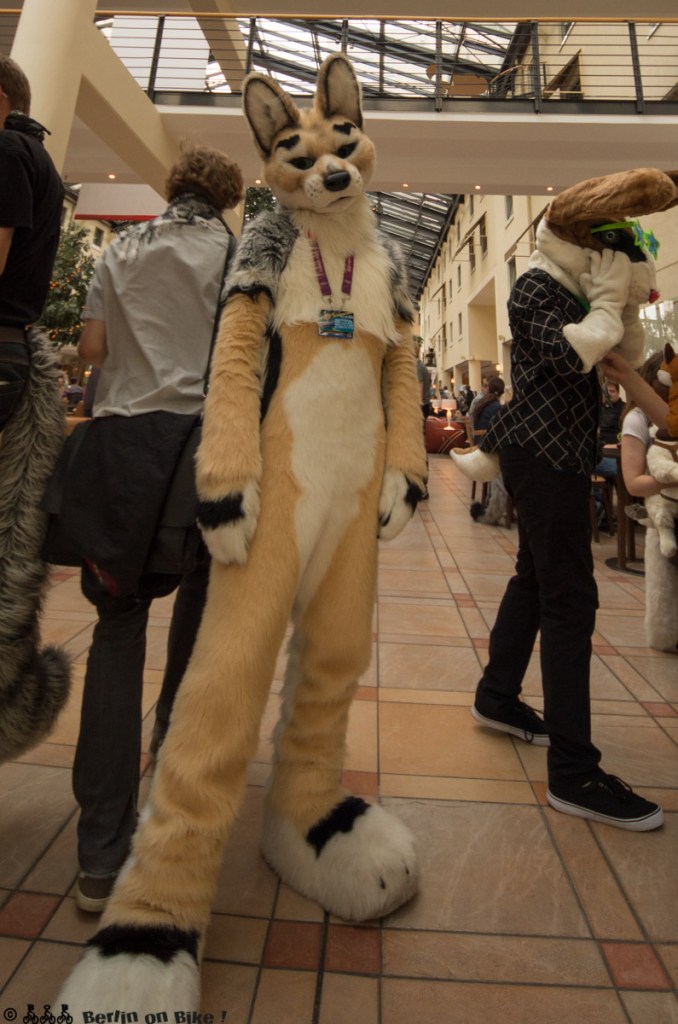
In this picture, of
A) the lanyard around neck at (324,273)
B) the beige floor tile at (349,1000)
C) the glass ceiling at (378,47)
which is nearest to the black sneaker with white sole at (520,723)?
the beige floor tile at (349,1000)

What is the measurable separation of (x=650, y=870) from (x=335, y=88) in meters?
2.07

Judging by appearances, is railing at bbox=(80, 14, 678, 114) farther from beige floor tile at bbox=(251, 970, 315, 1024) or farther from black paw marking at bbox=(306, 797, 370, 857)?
beige floor tile at bbox=(251, 970, 315, 1024)

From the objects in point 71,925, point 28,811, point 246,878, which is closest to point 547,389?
point 246,878

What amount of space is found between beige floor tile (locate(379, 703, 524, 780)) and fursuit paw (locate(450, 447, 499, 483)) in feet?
3.02

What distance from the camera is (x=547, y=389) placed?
1758mm

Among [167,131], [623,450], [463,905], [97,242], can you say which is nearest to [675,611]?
[623,450]

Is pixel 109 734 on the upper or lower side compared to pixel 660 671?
lower

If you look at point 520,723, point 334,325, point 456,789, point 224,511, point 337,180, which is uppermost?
point 337,180

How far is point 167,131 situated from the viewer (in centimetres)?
797

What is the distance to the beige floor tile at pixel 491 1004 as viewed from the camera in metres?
1.13

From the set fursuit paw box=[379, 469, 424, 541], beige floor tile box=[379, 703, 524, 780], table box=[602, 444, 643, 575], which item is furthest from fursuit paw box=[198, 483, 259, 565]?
table box=[602, 444, 643, 575]

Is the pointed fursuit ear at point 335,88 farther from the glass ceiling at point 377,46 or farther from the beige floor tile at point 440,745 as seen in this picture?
the glass ceiling at point 377,46

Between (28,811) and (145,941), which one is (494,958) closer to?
(145,941)

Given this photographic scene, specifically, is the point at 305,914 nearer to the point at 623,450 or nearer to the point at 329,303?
the point at 329,303
